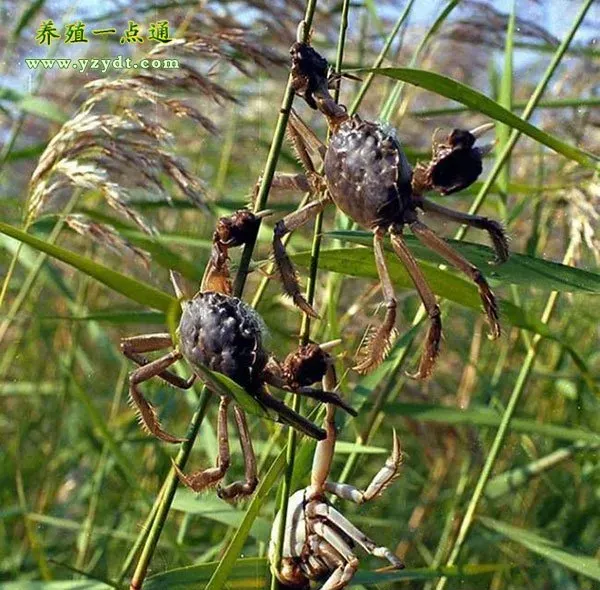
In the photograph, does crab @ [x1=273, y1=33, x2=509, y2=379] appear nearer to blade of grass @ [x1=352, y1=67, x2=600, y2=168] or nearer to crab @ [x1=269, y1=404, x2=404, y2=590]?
blade of grass @ [x1=352, y1=67, x2=600, y2=168]

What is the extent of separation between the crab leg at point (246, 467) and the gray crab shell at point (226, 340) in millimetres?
173

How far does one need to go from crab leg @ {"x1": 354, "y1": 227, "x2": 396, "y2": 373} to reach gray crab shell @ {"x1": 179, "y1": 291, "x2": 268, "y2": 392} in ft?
0.49

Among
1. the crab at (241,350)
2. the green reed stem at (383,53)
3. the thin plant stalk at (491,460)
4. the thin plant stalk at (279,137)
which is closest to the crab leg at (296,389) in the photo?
the crab at (241,350)

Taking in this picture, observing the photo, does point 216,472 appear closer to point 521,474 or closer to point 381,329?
point 381,329

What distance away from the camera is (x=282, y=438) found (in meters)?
2.02

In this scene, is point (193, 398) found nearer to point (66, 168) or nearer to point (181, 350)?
point (66, 168)

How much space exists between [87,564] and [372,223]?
5.40 feet

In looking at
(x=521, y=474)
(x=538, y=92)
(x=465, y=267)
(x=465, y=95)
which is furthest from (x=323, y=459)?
(x=521, y=474)

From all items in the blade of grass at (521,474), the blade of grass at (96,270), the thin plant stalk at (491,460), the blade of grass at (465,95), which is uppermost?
the blade of grass at (465,95)

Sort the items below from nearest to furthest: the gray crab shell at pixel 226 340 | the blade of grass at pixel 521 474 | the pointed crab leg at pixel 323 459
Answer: the gray crab shell at pixel 226 340, the pointed crab leg at pixel 323 459, the blade of grass at pixel 521 474

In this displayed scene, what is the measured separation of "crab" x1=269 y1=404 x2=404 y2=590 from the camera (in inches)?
48.5

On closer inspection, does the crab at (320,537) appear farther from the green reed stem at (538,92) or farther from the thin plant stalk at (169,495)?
the green reed stem at (538,92)

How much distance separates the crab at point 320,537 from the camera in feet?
4.04

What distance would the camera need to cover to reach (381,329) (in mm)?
1101
